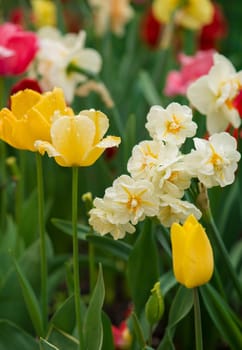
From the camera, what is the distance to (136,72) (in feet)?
7.45

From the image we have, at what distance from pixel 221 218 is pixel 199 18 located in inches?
29.2

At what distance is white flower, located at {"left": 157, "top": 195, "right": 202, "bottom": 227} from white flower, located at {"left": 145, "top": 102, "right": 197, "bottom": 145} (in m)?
0.07

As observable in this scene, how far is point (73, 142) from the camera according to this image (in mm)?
857

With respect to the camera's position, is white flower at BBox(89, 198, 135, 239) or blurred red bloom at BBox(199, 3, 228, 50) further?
blurred red bloom at BBox(199, 3, 228, 50)

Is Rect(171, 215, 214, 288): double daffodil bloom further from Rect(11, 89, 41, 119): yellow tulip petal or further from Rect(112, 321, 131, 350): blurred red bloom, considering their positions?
Rect(112, 321, 131, 350): blurred red bloom

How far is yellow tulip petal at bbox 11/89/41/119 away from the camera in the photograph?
0.94 metres

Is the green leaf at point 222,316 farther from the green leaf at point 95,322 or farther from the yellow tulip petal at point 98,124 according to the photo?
the yellow tulip petal at point 98,124

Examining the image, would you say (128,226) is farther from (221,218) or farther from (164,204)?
(221,218)

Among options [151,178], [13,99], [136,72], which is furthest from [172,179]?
[136,72]

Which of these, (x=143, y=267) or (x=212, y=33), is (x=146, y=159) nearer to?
(x=143, y=267)

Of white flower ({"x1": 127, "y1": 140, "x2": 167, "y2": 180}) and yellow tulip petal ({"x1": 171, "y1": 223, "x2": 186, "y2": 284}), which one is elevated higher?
white flower ({"x1": 127, "y1": 140, "x2": 167, "y2": 180})

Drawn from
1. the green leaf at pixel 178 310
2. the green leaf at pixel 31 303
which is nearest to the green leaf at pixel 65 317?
the green leaf at pixel 31 303

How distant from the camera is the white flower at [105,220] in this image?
88 cm

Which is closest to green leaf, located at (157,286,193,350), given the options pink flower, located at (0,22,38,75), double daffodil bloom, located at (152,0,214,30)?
pink flower, located at (0,22,38,75)
